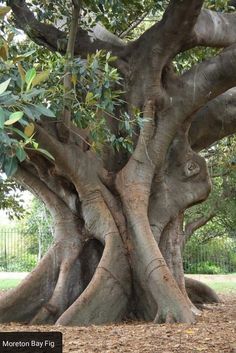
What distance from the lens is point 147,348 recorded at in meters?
5.00

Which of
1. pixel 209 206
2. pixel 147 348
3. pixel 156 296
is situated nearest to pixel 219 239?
pixel 209 206

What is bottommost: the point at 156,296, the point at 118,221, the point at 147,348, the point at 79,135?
the point at 147,348

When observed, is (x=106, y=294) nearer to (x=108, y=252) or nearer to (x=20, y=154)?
(x=108, y=252)

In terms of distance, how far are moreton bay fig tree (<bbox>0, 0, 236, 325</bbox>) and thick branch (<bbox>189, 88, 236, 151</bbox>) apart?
802 mm

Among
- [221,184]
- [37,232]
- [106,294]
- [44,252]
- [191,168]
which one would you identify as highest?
[37,232]

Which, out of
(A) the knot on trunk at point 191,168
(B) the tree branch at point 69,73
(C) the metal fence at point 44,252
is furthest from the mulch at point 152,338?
(C) the metal fence at point 44,252

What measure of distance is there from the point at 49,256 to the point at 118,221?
1145 mm

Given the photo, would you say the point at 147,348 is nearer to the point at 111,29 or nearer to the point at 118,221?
the point at 118,221

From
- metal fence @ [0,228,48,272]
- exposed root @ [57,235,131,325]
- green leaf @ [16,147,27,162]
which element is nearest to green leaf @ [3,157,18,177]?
green leaf @ [16,147,27,162]

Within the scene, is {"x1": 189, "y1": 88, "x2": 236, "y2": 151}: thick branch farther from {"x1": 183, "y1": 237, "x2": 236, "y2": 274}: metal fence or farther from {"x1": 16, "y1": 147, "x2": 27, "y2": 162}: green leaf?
{"x1": 183, "y1": 237, "x2": 236, "y2": 274}: metal fence

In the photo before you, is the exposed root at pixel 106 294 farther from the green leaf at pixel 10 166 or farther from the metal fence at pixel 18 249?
the metal fence at pixel 18 249

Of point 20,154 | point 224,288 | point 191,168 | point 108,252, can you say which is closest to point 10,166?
point 20,154

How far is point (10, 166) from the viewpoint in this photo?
9.04 feet

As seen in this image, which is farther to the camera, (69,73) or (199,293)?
(199,293)
